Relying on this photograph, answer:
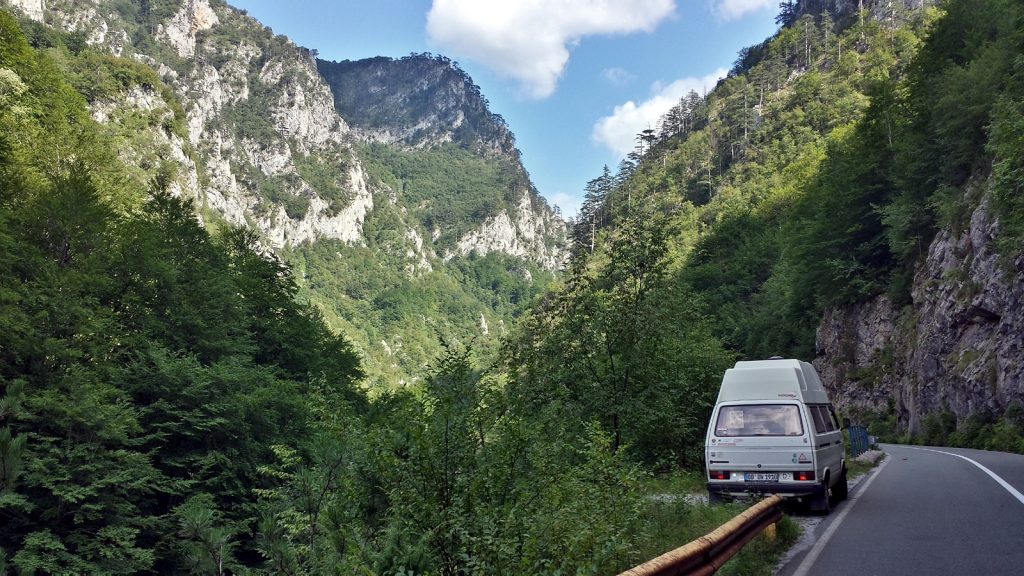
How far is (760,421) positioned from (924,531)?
105 inches

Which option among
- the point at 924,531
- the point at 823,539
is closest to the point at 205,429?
the point at 823,539

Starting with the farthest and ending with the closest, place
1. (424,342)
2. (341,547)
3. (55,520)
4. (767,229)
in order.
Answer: (424,342), (767,229), (55,520), (341,547)

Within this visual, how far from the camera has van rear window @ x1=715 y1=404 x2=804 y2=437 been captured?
958 cm

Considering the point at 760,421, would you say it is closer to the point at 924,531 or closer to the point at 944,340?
the point at 924,531

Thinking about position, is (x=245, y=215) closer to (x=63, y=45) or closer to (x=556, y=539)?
(x=63, y=45)

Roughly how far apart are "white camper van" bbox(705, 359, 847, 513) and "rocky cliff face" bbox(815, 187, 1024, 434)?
1764 cm

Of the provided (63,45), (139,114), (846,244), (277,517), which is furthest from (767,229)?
(63,45)

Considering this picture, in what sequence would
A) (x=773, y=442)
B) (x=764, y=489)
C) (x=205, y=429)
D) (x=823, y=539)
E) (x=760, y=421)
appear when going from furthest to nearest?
(x=205, y=429) → (x=760, y=421) → (x=773, y=442) → (x=764, y=489) → (x=823, y=539)

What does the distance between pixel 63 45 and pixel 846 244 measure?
10621 centimetres

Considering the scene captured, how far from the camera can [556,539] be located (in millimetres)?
5066

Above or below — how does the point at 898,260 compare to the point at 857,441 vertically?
above

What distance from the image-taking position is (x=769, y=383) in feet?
34.5

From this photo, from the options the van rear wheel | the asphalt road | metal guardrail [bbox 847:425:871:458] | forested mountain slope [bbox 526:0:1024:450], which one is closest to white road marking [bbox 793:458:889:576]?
the asphalt road

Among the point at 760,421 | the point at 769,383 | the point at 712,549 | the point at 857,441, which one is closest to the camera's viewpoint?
the point at 712,549
